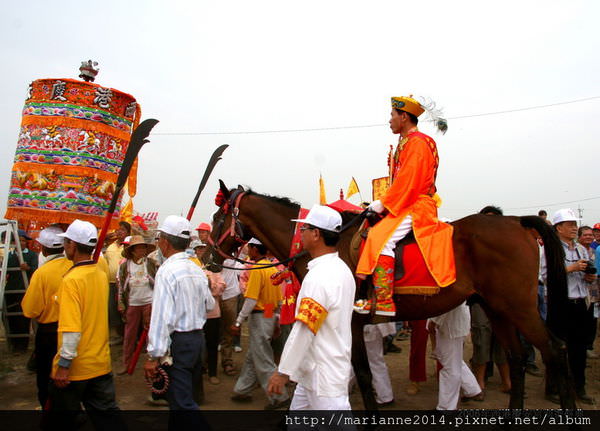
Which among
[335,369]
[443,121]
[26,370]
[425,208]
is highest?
[443,121]

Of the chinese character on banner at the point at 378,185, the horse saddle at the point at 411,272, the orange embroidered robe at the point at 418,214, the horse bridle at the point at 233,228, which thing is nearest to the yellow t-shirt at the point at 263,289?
the horse bridle at the point at 233,228

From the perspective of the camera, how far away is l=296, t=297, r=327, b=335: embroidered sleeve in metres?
2.51

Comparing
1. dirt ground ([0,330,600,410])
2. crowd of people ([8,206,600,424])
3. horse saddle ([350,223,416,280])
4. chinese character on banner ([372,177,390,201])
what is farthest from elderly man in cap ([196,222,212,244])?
chinese character on banner ([372,177,390,201])

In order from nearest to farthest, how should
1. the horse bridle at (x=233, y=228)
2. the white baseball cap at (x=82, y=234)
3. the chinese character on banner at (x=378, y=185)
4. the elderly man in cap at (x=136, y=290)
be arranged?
the white baseball cap at (x=82, y=234), the horse bridle at (x=233, y=228), the elderly man in cap at (x=136, y=290), the chinese character on banner at (x=378, y=185)

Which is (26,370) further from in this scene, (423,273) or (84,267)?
(423,273)

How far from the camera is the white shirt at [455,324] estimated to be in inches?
199

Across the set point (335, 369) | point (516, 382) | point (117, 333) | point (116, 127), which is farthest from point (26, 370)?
point (516, 382)

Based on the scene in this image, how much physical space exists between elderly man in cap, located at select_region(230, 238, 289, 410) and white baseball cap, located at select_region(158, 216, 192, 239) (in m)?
1.77

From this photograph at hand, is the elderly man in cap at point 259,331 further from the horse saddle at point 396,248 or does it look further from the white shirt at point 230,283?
the horse saddle at point 396,248

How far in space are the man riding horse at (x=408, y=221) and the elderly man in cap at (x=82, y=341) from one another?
230cm

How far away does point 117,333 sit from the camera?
885cm

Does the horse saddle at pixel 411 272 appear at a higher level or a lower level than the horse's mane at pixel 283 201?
lower

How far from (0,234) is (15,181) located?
42.8 inches

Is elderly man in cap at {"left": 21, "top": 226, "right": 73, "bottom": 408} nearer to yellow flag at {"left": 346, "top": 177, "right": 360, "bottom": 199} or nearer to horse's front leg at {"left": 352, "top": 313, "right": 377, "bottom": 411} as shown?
horse's front leg at {"left": 352, "top": 313, "right": 377, "bottom": 411}
